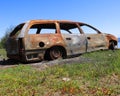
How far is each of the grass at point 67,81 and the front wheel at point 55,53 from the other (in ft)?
8.19

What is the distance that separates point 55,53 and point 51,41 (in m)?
0.49

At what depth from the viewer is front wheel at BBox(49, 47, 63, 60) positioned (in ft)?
40.2

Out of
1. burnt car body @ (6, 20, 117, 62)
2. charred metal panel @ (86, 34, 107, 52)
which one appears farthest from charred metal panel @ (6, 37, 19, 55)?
charred metal panel @ (86, 34, 107, 52)

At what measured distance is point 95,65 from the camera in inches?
374

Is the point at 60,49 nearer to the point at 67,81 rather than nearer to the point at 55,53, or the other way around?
the point at 55,53

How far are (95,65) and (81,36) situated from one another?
3.89 metres

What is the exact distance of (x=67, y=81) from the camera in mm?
7645

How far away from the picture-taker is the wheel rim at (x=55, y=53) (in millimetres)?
12252

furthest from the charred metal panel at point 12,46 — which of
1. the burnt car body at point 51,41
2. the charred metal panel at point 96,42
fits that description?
the charred metal panel at point 96,42

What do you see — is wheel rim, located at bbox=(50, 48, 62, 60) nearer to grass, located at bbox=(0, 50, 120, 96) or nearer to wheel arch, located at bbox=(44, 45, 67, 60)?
wheel arch, located at bbox=(44, 45, 67, 60)

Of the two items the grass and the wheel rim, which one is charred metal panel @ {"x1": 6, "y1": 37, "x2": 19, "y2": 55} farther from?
the grass

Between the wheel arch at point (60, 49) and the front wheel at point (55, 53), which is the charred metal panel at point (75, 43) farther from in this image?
the front wheel at point (55, 53)

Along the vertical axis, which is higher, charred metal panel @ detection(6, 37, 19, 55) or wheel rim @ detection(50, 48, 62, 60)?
charred metal panel @ detection(6, 37, 19, 55)

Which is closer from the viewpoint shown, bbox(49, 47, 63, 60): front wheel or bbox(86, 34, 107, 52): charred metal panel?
bbox(49, 47, 63, 60): front wheel
